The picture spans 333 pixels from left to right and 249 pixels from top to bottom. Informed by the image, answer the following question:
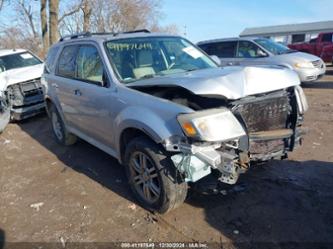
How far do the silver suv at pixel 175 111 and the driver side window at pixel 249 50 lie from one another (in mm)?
6361

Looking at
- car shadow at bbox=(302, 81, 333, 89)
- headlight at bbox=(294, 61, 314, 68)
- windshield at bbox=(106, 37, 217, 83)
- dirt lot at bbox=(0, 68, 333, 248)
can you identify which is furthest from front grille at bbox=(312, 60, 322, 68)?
windshield at bbox=(106, 37, 217, 83)

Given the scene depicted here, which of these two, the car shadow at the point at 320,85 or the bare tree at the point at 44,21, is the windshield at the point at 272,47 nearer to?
the car shadow at the point at 320,85

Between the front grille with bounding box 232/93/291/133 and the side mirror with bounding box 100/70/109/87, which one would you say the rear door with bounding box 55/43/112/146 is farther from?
the front grille with bounding box 232/93/291/133

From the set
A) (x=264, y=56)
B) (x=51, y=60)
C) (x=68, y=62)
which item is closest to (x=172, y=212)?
(x=68, y=62)

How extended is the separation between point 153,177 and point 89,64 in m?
2.00

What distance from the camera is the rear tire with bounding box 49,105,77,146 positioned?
5.93 m

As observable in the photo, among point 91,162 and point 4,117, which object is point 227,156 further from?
point 4,117

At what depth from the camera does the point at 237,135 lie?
9.96 ft

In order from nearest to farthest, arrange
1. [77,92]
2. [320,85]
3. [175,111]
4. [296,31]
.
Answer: [175,111] → [77,92] → [320,85] → [296,31]

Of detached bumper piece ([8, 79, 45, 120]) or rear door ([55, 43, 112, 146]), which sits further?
detached bumper piece ([8, 79, 45, 120])

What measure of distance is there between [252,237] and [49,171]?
11.0ft

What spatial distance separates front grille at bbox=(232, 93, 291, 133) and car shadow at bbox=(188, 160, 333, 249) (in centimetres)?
81

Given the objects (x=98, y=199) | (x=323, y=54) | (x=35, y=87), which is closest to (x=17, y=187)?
(x=98, y=199)

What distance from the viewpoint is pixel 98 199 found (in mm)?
4098
